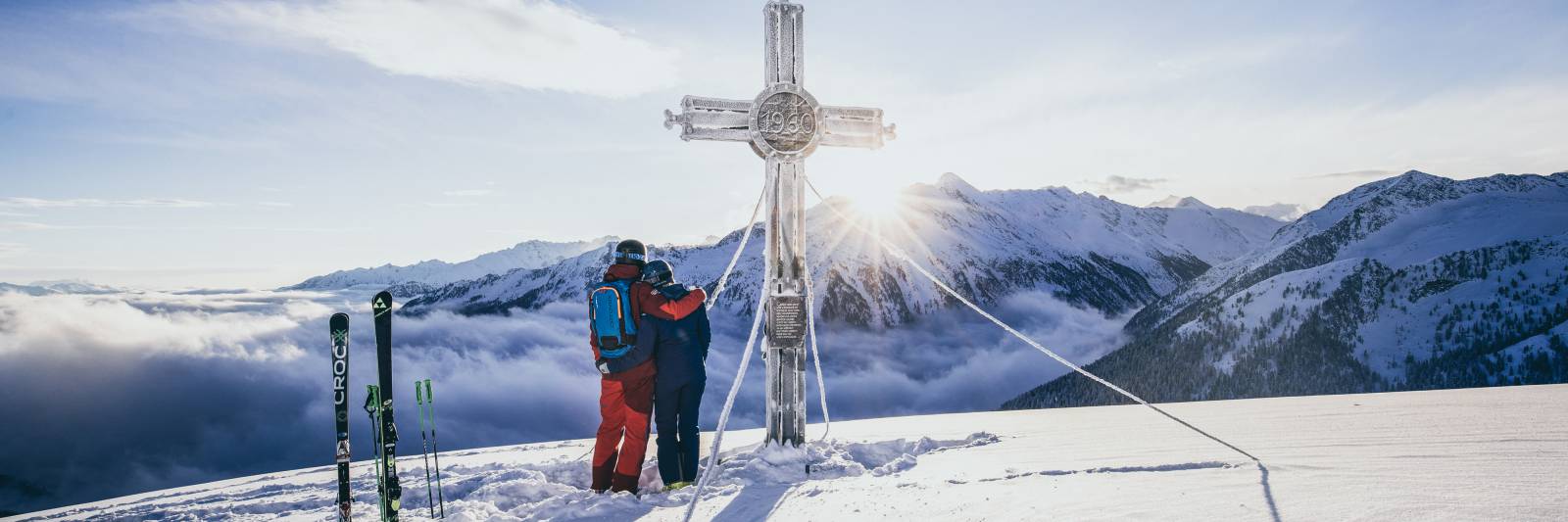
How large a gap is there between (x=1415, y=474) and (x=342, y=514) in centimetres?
801

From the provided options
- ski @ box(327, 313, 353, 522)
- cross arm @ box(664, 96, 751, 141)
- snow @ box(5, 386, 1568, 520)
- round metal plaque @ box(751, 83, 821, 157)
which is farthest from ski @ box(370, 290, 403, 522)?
round metal plaque @ box(751, 83, 821, 157)

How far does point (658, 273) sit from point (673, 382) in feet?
3.82

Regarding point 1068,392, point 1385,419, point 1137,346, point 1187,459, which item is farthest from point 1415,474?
point 1137,346

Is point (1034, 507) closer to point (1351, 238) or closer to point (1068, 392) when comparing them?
point (1068, 392)

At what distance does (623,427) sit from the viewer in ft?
26.2

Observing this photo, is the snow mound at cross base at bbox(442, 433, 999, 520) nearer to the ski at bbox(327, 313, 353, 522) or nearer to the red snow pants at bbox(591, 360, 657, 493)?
the red snow pants at bbox(591, 360, 657, 493)

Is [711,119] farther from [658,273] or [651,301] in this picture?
[651,301]

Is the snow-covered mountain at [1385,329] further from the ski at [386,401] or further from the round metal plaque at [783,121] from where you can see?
the ski at [386,401]

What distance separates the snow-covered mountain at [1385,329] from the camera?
94250 mm

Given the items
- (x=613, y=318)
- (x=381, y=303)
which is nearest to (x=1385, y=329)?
(x=613, y=318)

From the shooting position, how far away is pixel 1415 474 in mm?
5203

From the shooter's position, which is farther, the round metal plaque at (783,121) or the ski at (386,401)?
the round metal plaque at (783,121)

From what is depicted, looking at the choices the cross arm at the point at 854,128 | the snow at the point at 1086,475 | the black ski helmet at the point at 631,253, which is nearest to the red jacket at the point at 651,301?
the black ski helmet at the point at 631,253

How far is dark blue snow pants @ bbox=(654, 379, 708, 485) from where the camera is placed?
7719mm
